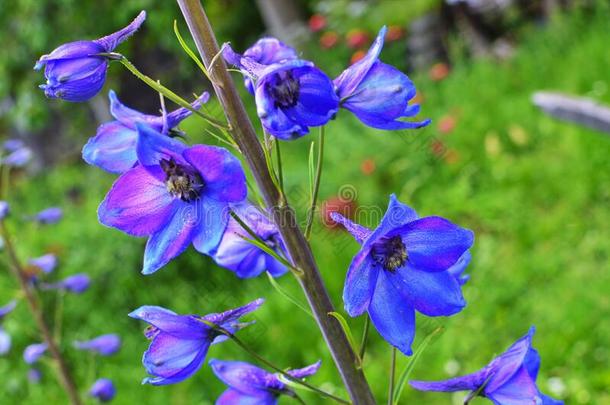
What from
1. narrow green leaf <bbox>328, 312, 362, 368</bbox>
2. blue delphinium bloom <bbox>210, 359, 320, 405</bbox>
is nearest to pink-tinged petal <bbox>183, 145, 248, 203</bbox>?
narrow green leaf <bbox>328, 312, 362, 368</bbox>

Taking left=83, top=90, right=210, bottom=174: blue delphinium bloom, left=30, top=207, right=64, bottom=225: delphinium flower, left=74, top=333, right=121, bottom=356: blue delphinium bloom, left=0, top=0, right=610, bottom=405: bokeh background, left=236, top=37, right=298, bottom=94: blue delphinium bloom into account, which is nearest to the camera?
left=83, top=90, right=210, bottom=174: blue delphinium bloom

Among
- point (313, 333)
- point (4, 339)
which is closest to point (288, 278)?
point (313, 333)

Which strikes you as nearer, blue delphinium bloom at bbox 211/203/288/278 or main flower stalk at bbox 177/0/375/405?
main flower stalk at bbox 177/0/375/405

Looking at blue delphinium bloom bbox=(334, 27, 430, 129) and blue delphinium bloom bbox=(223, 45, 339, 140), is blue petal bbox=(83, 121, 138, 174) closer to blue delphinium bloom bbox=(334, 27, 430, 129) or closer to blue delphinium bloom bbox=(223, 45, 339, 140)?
blue delphinium bloom bbox=(223, 45, 339, 140)

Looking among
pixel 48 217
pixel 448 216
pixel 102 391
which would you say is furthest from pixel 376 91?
pixel 448 216

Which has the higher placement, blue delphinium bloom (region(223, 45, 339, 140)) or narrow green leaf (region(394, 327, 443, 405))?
blue delphinium bloom (region(223, 45, 339, 140))

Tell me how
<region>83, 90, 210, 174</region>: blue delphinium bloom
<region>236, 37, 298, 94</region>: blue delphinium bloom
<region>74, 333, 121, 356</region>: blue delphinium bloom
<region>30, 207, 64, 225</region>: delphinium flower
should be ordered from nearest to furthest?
<region>83, 90, 210, 174</region>: blue delphinium bloom → <region>236, 37, 298, 94</region>: blue delphinium bloom → <region>74, 333, 121, 356</region>: blue delphinium bloom → <region>30, 207, 64, 225</region>: delphinium flower

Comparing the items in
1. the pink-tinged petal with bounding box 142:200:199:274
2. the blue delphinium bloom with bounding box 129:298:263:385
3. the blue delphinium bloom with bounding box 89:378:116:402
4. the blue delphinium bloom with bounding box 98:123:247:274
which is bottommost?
the blue delphinium bloom with bounding box 89:378:116:402
